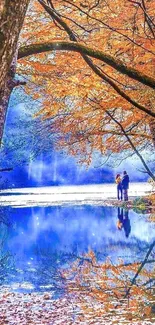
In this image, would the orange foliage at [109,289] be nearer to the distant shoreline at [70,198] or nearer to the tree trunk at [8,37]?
the tree trunk at [8,37]

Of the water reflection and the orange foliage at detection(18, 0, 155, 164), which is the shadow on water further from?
the orange foliage at detection(18, 0, 155, 164)

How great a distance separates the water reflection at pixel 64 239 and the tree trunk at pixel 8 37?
7.83 meters

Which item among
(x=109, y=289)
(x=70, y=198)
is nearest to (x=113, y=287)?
(x=109, y=289)

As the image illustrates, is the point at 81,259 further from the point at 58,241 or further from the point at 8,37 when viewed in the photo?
the point at 8,37

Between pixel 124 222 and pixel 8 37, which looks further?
pixel 124 222

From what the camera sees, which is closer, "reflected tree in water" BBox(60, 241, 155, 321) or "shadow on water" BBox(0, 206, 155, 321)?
"reflected tree in water" BBox(60, 241, 155, 321)

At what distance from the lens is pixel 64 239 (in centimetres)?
1673

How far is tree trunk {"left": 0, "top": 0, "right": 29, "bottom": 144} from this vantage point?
2554 millimetres

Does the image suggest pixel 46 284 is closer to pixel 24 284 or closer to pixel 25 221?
pixel 24 284

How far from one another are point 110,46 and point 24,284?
16.0ft

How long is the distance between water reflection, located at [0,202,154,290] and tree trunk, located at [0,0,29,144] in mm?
7830

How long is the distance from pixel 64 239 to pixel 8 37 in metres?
14.4

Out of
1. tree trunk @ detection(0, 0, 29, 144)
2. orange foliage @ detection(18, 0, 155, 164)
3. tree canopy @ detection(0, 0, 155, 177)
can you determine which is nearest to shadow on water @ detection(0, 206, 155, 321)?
tree canopy @ detection(0, 0, 155, 177)

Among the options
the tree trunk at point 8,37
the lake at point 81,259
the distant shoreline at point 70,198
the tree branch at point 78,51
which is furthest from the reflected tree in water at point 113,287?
the distant shoreline at point 70,198
